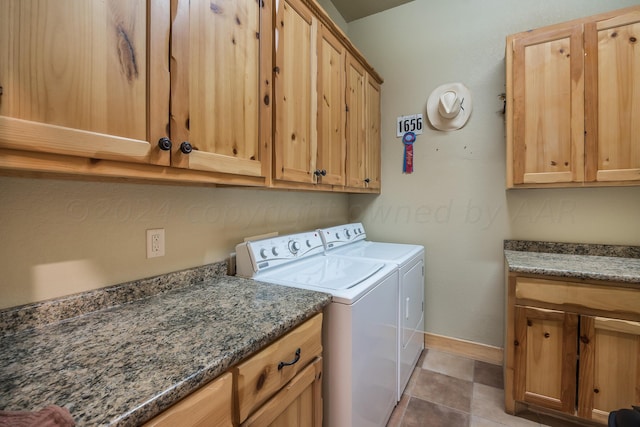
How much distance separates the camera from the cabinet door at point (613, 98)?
1644 mm

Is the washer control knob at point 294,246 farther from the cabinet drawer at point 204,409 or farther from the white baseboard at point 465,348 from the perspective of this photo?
the white baseboard at point 465,348

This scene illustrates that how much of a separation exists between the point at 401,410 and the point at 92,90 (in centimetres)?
212

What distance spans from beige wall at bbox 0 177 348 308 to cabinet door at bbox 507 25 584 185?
5.97ft

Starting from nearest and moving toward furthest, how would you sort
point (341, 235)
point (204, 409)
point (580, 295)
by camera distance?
point (204, 409) < point (580, 295) < point (341, 235)

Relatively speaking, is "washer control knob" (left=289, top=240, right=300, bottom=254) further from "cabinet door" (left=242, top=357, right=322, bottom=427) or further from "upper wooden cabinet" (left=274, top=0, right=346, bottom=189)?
"cabinet door" (left=242, top=357, right=322, bottom=427)

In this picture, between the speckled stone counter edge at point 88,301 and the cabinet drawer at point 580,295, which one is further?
the cabinet drawer at point 580,295

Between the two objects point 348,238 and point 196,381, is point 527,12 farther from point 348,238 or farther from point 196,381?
point 196,381

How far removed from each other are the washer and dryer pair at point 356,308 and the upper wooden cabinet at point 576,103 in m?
1.03

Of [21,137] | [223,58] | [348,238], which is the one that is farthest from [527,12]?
[21,137]

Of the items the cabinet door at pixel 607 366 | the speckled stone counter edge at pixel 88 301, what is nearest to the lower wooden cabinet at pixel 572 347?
A: the cabinet door at pixel 607 366

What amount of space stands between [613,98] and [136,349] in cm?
258

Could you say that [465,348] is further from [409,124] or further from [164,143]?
[164,143]

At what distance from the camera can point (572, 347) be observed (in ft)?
5.15

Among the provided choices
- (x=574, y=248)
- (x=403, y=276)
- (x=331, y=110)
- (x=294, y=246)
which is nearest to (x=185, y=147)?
(x=294, y=246)
